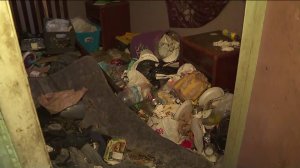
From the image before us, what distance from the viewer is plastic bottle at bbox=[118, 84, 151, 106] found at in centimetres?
218

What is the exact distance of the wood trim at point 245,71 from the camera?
0.87 metres

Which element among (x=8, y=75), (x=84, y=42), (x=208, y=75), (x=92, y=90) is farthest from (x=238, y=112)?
(x=84, y=42)

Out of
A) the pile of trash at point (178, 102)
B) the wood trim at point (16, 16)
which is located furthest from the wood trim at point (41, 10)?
the pile of trash at point (178, 102)

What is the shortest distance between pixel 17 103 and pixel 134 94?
4.13ft

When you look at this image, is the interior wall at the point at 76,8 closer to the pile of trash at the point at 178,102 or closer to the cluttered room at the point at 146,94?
the cluttered room at the point at 146,94

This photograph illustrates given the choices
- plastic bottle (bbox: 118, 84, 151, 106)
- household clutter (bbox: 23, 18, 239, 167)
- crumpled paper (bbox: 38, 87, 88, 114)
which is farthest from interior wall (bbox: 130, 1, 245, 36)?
crumpled paper (bbox: 38, 87, 88, 114)

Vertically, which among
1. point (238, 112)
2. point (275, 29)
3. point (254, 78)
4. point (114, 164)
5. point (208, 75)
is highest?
point (275, 29)

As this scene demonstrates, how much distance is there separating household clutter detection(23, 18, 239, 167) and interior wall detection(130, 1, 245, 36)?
2.16 feet

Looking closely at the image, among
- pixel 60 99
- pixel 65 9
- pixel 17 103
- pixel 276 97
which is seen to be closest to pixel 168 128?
pixel 60 99

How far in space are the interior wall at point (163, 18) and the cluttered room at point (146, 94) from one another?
12mm

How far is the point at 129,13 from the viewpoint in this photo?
3.70 metres

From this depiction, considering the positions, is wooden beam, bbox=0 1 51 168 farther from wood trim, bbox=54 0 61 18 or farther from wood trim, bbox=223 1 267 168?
wood trim, bbox=54 0 61 18

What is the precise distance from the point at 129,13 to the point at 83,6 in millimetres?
716

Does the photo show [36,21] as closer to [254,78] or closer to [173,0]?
[173,0]
